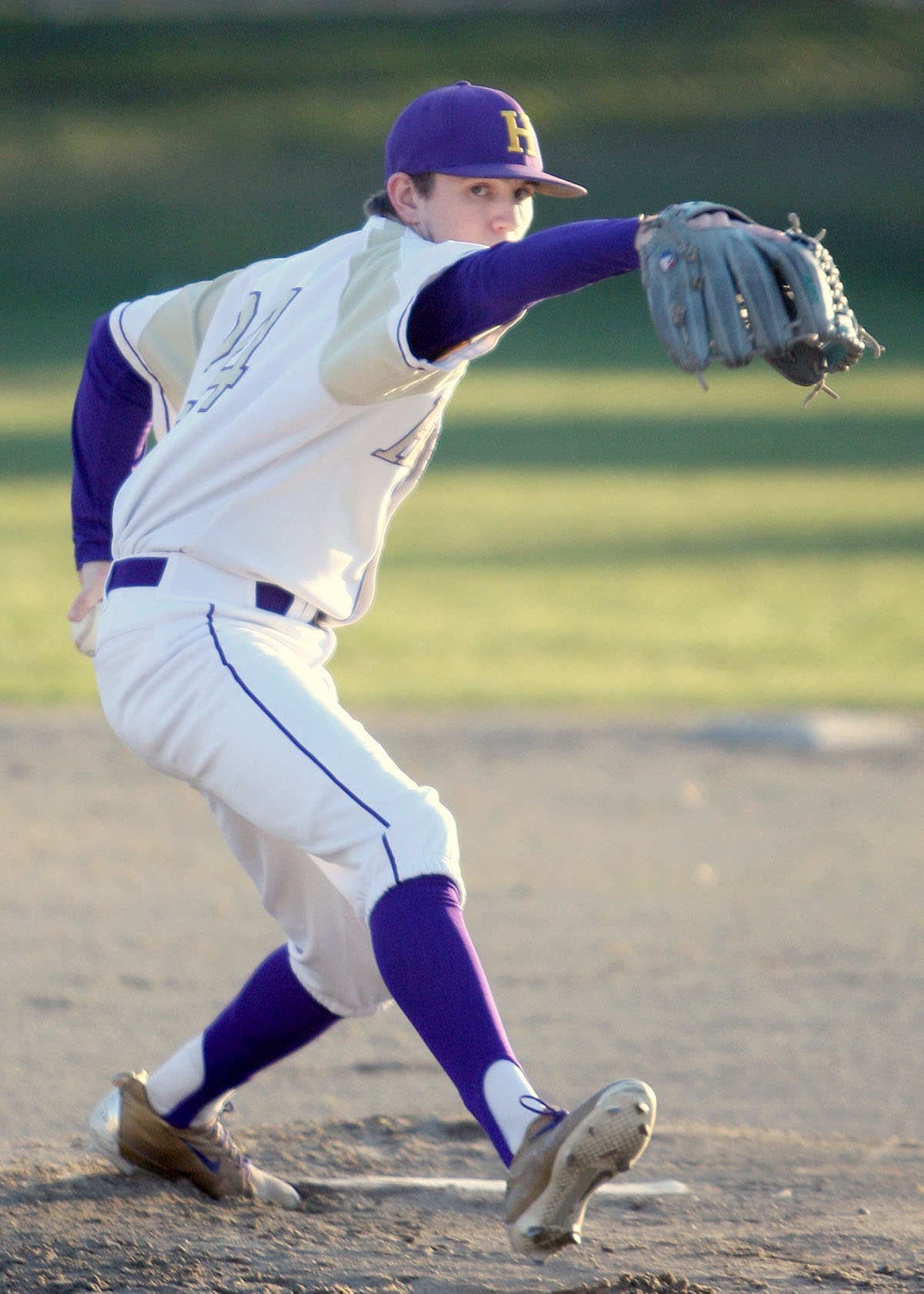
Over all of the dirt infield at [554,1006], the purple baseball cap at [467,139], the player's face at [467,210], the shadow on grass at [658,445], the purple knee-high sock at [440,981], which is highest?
the shadow on grass at [658,445]

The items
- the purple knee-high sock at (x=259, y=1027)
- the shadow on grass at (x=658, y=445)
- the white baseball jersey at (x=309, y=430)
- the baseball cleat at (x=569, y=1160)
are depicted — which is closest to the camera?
the baseball cleat at (x=569, y=1160)

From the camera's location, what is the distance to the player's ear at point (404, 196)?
2529 millimetres

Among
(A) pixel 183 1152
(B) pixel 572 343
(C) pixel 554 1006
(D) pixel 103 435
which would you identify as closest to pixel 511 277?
(D) pixel 103 435

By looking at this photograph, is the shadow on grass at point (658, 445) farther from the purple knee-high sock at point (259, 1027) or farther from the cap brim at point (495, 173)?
the cap brim at point (495, 173)

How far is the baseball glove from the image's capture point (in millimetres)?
2141

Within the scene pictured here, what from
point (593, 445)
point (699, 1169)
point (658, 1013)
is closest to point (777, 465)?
point (593, 445)

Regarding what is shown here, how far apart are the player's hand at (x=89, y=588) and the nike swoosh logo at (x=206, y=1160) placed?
87 centimetres

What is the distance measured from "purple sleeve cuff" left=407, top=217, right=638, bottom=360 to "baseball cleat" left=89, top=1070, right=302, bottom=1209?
52.3 inches

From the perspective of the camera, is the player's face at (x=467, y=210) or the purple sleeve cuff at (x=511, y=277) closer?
the purple sleeve cuff at (x=511, y=277)

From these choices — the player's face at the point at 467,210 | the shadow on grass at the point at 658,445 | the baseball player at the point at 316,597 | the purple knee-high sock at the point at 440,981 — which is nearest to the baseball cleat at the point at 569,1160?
the baseball player at the point at 316,597

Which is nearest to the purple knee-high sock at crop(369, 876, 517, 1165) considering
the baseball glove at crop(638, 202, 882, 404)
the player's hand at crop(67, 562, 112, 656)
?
the baseball glove at crop(638, 202, 882, 404)

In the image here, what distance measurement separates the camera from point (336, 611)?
101 inches

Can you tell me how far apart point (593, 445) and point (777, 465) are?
2.13 meters

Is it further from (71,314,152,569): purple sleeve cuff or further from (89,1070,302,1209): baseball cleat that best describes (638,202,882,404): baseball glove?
(89,1070,302,1209): baseball cleat
